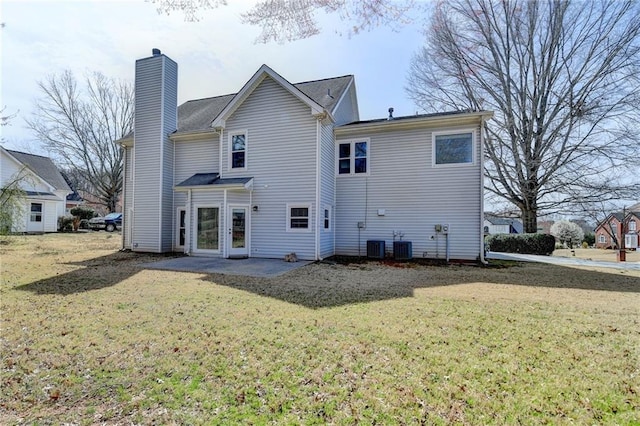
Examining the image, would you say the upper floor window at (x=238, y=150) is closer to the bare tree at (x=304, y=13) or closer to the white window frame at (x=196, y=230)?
the white window frame at (x=196, y=230)

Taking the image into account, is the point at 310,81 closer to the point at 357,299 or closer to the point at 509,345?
the point at 357,299

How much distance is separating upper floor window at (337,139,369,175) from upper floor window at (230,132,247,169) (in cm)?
390

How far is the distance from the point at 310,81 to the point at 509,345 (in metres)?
15.4

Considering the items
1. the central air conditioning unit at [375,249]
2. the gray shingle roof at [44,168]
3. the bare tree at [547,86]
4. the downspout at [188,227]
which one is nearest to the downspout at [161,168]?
the downspout at [188,227]

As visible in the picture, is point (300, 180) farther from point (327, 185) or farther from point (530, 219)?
point (530, 219)

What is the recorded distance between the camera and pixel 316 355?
3629mm

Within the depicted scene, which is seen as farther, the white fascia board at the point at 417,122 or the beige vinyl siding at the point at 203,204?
the beige vinyl siding at the point at 203,204

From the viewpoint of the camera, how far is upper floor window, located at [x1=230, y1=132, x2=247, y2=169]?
1265 centimetres

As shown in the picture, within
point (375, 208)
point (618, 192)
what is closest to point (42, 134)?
point (375, 208)

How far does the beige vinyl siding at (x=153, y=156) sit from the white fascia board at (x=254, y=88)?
3.12m

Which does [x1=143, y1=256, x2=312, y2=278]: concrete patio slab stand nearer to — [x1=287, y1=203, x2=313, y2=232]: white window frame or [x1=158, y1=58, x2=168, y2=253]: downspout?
[x1=287, y1=203, x2=313, y2=232]: white window frame

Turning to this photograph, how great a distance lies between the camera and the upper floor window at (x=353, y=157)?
12945 millimetres

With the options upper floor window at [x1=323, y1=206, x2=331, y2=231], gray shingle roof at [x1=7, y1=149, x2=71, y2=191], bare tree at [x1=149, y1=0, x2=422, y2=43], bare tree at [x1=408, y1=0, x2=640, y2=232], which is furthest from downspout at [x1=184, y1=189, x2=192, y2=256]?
gray shingle roof at [x1=7, y1=149, x2=71, y2=191]

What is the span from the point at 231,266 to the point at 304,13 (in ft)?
24.3
